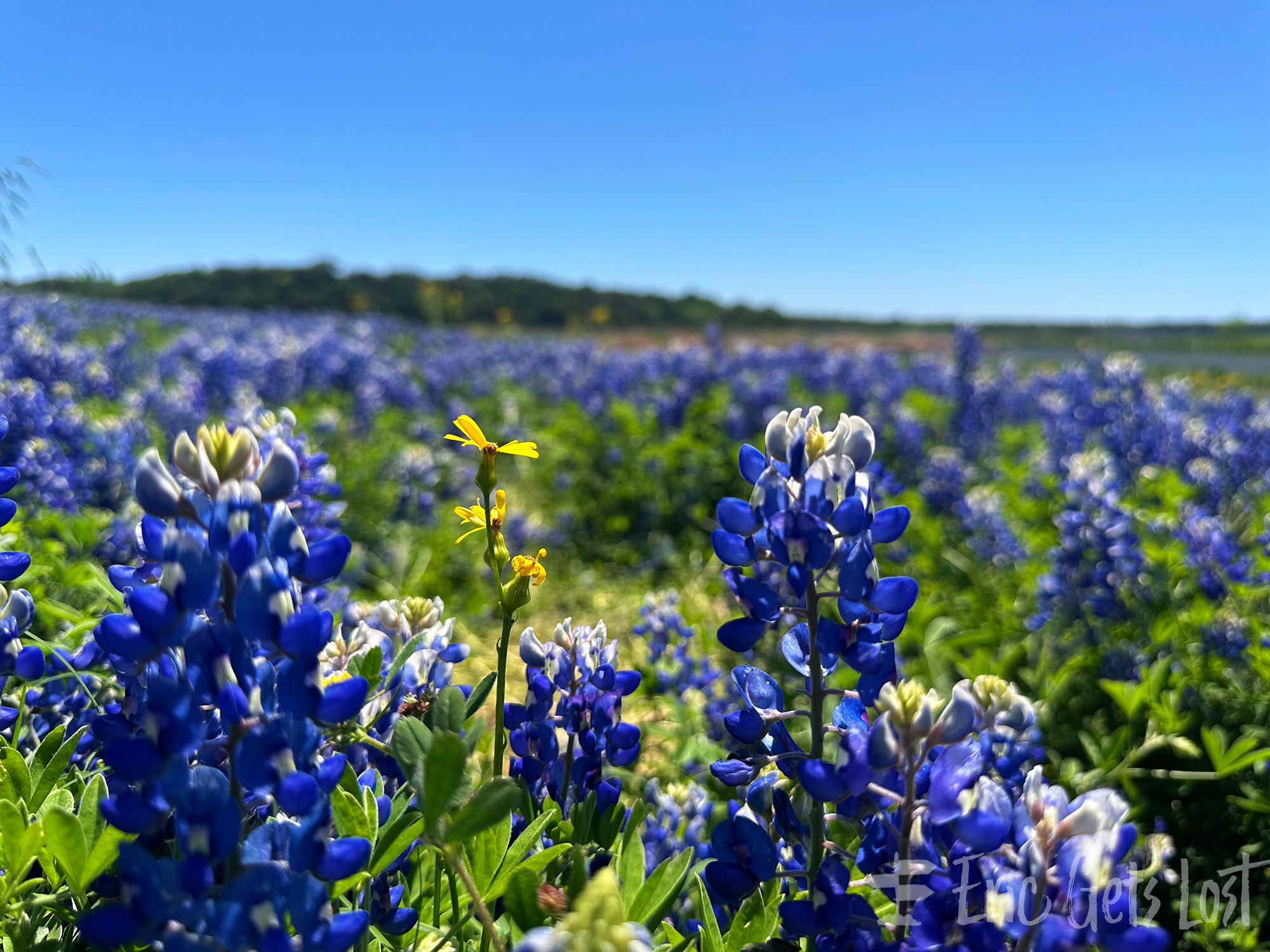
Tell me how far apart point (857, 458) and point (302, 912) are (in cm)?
70

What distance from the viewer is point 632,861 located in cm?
94

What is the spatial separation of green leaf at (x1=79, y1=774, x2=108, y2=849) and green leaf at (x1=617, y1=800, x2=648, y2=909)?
0.54 meters

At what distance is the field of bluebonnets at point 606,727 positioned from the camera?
26.4 inches

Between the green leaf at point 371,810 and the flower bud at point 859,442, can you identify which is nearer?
the green leaf at point 371,810

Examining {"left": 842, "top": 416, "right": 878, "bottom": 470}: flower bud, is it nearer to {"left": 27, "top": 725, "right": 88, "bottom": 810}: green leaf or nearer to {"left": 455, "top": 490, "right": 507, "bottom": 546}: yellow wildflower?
{"left": 455, "top": 490, "right": 507, "bottom": 546}: yellow wildflower

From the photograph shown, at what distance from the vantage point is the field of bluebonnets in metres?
0.67

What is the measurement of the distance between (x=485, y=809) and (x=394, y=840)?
0.84ft

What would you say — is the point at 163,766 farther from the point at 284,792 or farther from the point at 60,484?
the point at 60,484

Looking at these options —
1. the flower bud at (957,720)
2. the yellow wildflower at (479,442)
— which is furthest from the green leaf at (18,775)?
the flower bud at (957,720)

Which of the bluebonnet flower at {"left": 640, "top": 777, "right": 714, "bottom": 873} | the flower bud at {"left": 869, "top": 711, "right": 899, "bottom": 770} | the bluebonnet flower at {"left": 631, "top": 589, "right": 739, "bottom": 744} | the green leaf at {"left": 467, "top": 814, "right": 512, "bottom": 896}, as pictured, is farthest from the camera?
the bluebonnet flower at {"left": 631, "top": 589, "right": 739, "bottom": 744}

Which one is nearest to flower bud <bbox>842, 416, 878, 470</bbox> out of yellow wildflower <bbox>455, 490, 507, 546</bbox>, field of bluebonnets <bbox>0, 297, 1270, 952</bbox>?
field of bluebonnets <bbox>0, 297, 1270, 952</bbox>

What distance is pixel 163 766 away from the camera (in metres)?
0.65

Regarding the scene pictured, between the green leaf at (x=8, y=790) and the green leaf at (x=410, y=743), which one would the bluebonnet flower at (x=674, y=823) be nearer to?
the green leaf at (x=410, y=743)

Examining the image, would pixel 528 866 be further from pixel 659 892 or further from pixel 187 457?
pixel 187 457
